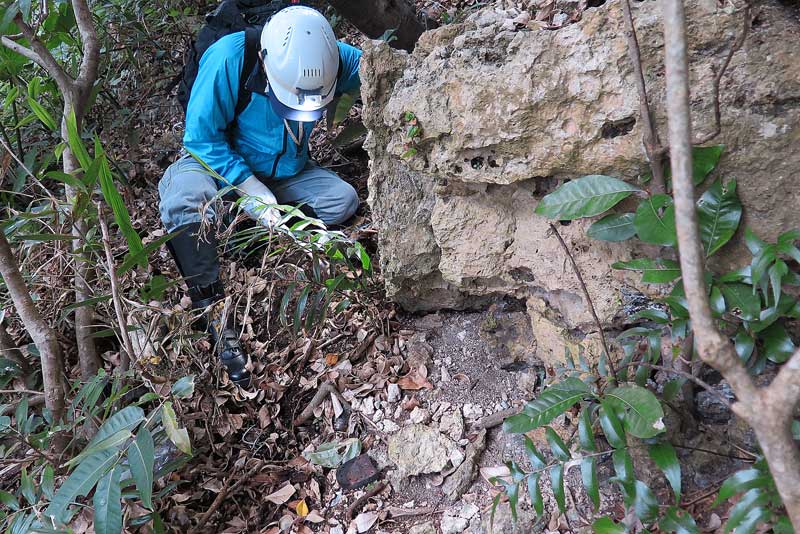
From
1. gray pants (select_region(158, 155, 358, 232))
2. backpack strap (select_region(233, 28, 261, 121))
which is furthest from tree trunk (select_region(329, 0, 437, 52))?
gray pants (select_region(158, 155, 358, 232))

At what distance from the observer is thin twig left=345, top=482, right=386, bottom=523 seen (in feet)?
7.66

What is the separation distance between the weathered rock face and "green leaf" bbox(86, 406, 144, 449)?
3.91ft

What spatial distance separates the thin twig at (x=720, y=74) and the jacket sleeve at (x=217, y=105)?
2595mm

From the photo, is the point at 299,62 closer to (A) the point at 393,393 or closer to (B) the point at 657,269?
(A) the point at 393,393

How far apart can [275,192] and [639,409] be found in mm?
2906

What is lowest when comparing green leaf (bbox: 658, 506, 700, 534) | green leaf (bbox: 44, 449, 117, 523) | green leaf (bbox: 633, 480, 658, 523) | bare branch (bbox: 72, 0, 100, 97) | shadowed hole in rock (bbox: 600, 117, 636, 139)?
green leaf (bbox: 658, 506, 700, 534)

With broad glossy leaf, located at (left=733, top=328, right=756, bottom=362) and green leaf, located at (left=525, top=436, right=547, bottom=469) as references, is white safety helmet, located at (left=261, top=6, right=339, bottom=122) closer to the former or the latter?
green leaf, located at (left=525, top=436, right=547, bottom=469)

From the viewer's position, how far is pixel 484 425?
7.79 ft

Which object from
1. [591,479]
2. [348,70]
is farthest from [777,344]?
[348,70]

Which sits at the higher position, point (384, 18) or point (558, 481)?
point (384, 18)

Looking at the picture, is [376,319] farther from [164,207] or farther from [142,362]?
[164,207]

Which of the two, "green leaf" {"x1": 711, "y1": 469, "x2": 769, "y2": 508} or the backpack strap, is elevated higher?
the backpack strap

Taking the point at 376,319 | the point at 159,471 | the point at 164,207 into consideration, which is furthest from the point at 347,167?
the point at 159,471

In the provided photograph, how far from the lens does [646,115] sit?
1.62 meters
